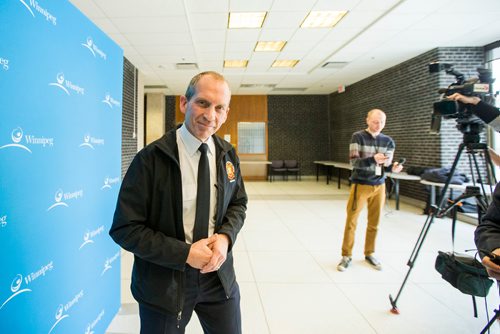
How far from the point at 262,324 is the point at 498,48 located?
22.3ft

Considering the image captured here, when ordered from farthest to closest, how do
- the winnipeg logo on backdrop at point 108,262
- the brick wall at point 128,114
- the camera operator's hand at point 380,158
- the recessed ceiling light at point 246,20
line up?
the brick wall at point 128,114
the recessed ceiling light at point 246,20
the camera operator's hand at point 380,158
the winnipeg logo on backdrop at point 108,262

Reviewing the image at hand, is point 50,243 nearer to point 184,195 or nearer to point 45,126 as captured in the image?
point 45,126

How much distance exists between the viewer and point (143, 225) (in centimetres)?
98

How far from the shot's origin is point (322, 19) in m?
4.79

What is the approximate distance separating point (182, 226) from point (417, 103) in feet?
22.8

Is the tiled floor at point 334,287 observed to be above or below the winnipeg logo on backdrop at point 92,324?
below

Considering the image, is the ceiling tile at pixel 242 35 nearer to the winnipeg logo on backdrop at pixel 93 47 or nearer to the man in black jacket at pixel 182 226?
the winnipeg logo on backdrop at pixel 93 47

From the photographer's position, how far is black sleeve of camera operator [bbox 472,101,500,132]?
165cm

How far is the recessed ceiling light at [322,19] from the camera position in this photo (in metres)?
4.53

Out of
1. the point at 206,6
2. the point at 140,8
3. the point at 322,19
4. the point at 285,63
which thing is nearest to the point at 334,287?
the point at 206,6

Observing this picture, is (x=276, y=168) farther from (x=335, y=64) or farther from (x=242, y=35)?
(x=242, y=35)

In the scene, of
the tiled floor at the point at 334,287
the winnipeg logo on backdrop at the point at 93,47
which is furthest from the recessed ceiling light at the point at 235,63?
the winnipeg logo on backdrop at the point at 93,47

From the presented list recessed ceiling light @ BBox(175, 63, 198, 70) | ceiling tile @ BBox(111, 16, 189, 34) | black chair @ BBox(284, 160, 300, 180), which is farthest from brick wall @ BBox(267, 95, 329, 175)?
ceiling tile @ BBox(111, 16, 189, 34)

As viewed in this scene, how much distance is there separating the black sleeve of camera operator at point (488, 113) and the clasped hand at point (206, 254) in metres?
1.81
